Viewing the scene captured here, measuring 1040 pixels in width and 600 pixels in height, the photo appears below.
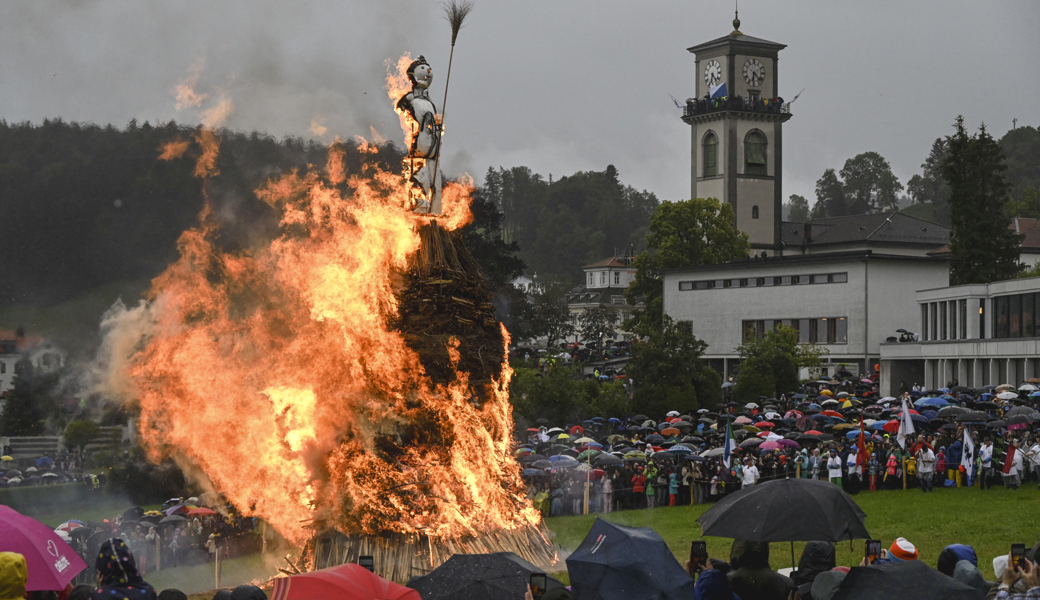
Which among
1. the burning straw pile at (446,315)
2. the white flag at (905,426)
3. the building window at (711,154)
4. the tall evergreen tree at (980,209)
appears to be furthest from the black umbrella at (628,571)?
the building window at (711,154)

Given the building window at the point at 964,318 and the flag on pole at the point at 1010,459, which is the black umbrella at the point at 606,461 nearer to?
the flag on pole at the point at 1010,459

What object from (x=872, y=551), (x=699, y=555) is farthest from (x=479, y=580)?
(x=872, y=551)

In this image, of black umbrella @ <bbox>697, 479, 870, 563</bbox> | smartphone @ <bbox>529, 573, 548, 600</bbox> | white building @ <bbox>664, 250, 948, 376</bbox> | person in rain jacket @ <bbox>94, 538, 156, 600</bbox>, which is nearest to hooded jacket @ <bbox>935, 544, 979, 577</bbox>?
black umbrella @ <bbox>697, 479, 870, 563</bbox>

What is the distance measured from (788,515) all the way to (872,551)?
40.3 inches

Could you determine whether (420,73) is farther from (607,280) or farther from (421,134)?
(607,280)

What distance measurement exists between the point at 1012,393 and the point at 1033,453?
14266mm

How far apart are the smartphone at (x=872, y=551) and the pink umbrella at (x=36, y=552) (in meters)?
7.81

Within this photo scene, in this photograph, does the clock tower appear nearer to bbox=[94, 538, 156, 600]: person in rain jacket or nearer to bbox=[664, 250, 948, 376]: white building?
bbox=[664, 250, 948, 376]: white building

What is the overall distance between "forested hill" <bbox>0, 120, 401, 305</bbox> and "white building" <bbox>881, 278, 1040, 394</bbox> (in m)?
45.2

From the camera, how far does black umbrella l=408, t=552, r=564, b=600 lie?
33.6 ft

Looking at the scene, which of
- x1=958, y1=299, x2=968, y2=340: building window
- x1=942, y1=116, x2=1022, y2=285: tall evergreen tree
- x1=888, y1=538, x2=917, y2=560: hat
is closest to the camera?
x1=888, y1=538, x2=917, y2=560: hat

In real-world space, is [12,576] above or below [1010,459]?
above

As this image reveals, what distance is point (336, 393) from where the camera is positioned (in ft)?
60.7

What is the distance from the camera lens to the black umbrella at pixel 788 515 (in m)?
11.5
